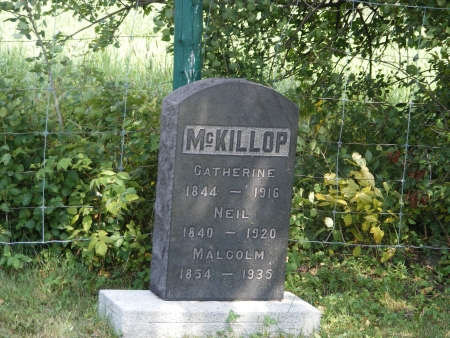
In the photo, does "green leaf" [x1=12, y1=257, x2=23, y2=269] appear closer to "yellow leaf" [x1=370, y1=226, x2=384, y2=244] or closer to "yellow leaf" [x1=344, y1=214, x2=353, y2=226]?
"yellow leaf" [x1=344, y1=214, x2=353, y2=226]

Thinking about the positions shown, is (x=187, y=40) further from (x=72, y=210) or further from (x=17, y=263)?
(x=17, y=263)

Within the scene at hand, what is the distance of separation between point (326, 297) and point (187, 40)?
1.86 m

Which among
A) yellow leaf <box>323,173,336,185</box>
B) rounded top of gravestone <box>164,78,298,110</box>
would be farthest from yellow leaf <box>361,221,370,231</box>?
rounded top of gravestone <box>164,78,298,110</box>

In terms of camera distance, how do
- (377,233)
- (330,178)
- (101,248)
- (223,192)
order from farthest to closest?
(330,178) → (377,233) → (101,248) → (223,192)

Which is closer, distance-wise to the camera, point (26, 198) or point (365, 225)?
point (26, 198)

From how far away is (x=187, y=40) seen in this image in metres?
4.59

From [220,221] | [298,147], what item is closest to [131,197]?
[220,221]

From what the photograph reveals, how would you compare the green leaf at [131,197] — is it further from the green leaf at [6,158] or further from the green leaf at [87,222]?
the green leaf at [6,158]

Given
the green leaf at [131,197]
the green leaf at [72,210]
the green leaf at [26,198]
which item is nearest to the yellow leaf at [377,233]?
the green leaf at [131,197]

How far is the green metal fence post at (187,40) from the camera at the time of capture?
4.57m

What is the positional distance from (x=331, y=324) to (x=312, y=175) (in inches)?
52.2

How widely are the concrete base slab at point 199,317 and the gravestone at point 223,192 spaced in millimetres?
115

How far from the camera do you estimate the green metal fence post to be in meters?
4.57

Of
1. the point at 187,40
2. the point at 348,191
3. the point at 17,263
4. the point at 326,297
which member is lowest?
the point at 326,297
